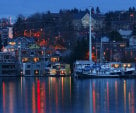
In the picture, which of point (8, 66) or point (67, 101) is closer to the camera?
point (67, 101)

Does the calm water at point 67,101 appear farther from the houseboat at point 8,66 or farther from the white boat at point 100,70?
the houseboat at point 8,66

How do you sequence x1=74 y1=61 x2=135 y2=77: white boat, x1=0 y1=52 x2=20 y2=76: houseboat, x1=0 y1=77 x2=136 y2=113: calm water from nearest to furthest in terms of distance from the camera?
x1=0 y1=77 x2=136 y2=113: calm water
x1=74 y1=61 x2=135 y2=77: white boat
x1=0 y1=52 x2=20 y2=76: houseboat

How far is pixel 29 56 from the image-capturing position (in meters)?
53.1

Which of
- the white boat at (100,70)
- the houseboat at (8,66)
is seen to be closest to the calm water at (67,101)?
the white boat at (100,70)

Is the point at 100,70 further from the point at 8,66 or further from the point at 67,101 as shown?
the point at 67,101

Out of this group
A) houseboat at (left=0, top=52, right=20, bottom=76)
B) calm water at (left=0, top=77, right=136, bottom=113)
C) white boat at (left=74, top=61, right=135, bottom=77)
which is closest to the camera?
calm water at (left=0, top=77, right=136, bottom=113)

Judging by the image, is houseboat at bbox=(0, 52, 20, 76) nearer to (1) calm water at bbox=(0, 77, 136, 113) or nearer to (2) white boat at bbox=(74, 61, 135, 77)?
(2) white boat at bbox=(74, 61, 135, 77)

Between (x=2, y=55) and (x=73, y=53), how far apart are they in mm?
5939

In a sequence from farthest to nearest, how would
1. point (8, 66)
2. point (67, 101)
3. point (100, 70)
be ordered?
point (8, 66)
point (100, 70)
point (67, 101)

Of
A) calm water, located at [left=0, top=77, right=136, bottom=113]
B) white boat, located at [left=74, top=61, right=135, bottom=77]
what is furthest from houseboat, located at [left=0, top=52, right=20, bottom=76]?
calm water, located at [left=0, top=77, right=136, bottom=113]

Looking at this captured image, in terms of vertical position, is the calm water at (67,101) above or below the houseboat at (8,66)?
below

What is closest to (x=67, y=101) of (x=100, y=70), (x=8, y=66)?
(x=100, y=70)

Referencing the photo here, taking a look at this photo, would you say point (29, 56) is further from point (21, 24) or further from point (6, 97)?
point (6, 97)

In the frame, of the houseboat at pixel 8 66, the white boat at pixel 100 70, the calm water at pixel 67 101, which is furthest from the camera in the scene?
the houseboat at pixel 8 66
